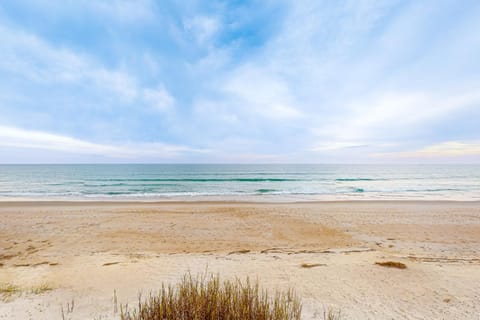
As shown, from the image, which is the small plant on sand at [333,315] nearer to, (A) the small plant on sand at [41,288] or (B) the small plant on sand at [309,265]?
(B) the small plant on sand at [309,265]

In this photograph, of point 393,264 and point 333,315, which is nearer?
point 333,315

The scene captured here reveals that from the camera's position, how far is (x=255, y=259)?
17.3 feet

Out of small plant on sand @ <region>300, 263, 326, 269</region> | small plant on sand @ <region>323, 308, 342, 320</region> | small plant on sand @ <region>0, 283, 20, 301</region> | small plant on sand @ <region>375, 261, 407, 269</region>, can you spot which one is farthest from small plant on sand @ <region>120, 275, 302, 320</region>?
small plant on sand @ <region>375, 261, 407, 269</region>

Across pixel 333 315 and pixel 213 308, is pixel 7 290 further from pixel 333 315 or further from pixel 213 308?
pixel 333 315

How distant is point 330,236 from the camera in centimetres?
801

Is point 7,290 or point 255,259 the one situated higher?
point 7,290

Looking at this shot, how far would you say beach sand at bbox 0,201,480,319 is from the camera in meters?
3.34

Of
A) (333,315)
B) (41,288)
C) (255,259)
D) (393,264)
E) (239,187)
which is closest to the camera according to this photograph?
(333,315)

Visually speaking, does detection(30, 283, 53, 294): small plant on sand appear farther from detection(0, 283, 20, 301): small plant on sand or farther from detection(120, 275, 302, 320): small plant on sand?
detection(120, 275, 302, 320): small plant on sand

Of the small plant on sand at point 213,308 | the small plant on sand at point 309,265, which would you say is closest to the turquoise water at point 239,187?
the small plant on sand at point 309,265

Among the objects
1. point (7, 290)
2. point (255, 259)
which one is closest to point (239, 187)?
point (255, 259)

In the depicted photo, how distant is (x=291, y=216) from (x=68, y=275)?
9582 millimetres

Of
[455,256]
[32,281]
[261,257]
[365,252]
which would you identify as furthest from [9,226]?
[455,256]

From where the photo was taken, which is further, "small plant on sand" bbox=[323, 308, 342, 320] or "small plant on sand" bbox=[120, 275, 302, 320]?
"small plant on sand" bbox=[323, 308, 342, 320]
